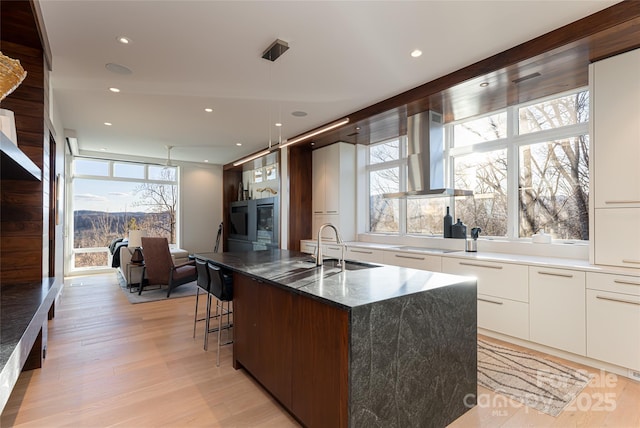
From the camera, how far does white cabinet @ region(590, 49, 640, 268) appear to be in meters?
2.40

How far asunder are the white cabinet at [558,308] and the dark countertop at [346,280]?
1312mm

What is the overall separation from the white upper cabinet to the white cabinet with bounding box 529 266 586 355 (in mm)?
Answer: 690

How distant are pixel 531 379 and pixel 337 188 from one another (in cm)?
370

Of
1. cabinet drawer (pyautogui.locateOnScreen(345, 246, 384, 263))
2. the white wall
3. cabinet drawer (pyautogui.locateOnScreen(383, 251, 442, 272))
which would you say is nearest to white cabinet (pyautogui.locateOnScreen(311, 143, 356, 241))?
cabinet drawer (pyautogui.locateOnScreen(345, 246, 384, 263))

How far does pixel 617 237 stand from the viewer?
8.14 feet

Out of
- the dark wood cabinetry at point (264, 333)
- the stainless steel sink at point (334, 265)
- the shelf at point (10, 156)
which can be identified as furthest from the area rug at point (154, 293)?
the shelf at point (10, 156)

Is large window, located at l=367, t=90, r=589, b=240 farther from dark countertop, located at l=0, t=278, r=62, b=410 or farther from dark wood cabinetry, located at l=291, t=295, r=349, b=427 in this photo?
dark countertop, located at l=0, t=278, r=62, b=410

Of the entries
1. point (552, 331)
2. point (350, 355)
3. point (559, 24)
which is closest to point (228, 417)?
point (350, 355)

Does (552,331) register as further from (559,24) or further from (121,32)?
(121,32)

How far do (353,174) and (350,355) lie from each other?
14.6 ft

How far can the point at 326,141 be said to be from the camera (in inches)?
213

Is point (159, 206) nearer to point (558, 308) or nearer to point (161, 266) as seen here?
point (161, 266)

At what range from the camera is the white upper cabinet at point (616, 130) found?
240cm

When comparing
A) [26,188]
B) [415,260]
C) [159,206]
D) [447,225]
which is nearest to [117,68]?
[26,188]
